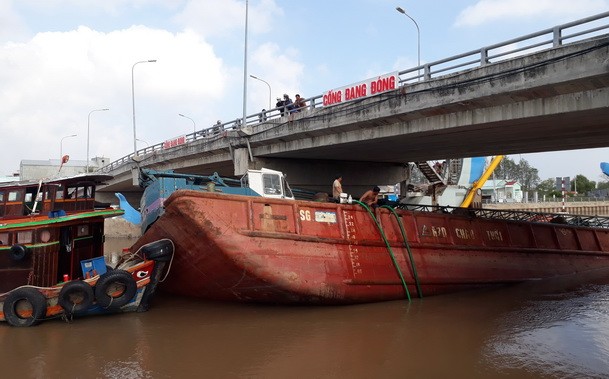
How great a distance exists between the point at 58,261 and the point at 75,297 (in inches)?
64.0

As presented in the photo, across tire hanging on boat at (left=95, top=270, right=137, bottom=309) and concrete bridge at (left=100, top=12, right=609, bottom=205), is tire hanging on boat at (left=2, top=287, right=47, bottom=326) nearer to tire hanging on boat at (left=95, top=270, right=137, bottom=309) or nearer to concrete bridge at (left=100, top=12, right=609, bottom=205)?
tire hanging on boat at (left=95, top=270, right=137, bottom=309)

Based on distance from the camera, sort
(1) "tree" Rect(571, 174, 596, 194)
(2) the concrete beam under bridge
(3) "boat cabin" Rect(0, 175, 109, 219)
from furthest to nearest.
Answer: (1) "tree" Rect(571, 174, 596, 194) < (2) the concrete beam under bridge < (3) "boat cabin" Rect(0, 175, 109, 219)

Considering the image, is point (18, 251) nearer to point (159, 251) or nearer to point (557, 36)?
point (159, 251)

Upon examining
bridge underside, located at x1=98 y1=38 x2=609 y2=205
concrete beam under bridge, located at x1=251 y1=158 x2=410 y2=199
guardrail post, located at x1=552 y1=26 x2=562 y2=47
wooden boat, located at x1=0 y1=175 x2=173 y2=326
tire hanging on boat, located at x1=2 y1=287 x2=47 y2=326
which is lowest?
tire hanging on boat, located at x1=2 y1=287 x2=47 y2=326

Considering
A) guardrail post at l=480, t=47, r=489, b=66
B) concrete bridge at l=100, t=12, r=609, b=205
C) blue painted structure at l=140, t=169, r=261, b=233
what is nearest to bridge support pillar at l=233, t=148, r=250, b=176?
concrete bridge at l=100, t=12, r=609, b=205

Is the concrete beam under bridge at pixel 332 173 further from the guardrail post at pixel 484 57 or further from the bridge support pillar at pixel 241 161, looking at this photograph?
the guardrail post at pixel 484 57

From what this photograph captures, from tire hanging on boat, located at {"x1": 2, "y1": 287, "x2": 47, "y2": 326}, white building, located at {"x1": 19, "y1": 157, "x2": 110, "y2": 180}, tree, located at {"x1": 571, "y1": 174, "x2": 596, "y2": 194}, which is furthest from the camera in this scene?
tree, located at {"x1": 571, "y1": 174, "x2": 596, "y2": 194}

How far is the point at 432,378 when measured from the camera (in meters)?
6.37

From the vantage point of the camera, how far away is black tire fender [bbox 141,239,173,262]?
30.4ft

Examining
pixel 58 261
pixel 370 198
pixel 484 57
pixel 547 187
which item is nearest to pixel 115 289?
pixel 58 261

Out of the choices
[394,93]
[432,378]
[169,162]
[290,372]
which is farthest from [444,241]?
[169,162]

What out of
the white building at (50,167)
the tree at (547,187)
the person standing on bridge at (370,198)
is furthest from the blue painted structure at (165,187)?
the tree at (547,187)

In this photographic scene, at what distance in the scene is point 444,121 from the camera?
37.8ft

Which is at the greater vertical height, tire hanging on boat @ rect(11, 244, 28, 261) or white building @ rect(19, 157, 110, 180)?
Result: white building @ rect(19, 157, 110, 180)
